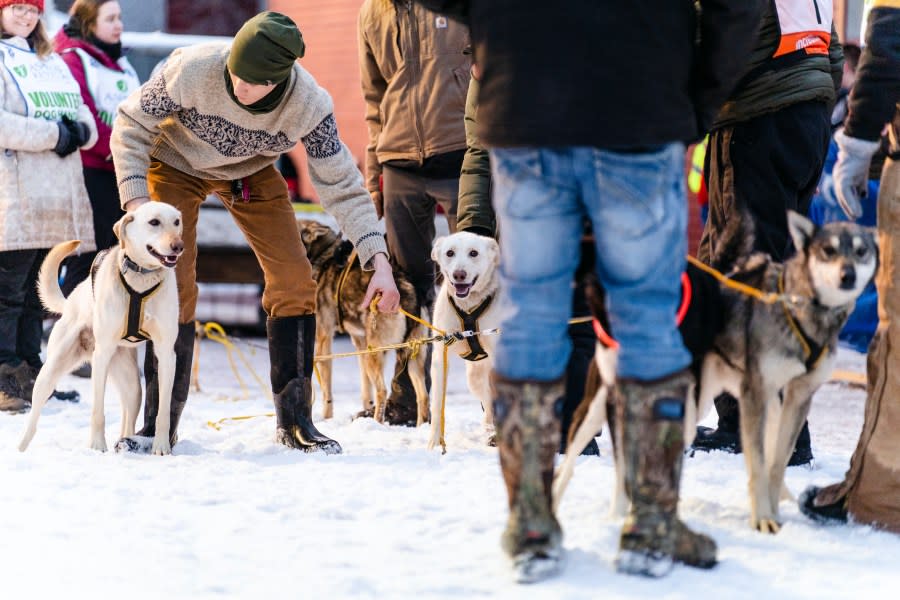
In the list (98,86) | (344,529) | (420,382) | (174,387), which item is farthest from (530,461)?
(98,86)

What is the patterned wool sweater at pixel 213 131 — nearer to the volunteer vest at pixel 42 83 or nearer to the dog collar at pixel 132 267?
the dog collar at pixel 132 267

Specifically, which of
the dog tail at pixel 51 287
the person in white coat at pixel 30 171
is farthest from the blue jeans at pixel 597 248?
the person in white coat at pixel 30 171

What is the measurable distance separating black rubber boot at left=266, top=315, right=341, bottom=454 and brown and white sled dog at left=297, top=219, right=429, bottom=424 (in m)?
0.64

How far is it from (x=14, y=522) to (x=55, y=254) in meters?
1.72

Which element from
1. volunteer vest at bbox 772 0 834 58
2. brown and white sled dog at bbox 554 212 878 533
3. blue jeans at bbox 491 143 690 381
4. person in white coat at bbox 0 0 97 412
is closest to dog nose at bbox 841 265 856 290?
brown and white sled dog at bbox 554 212 878 533

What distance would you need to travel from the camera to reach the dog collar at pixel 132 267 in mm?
4168

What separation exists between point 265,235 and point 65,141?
1732 millimetres

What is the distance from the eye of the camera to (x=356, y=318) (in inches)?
221

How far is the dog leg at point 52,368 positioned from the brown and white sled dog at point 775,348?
2.29m

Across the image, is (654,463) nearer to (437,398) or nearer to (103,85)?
(437,398)

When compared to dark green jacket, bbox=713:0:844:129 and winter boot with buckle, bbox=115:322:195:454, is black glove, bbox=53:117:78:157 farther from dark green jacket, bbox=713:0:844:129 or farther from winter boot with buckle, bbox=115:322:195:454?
dark green jacket, bbox=713:0:844:129

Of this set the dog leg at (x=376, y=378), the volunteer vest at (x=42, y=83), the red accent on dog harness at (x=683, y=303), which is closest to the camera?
the red accent on dog harness at (x=683, y=303)

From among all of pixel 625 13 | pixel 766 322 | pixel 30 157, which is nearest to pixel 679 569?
pixel 766 322

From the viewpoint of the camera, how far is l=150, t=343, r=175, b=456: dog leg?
427 cm
